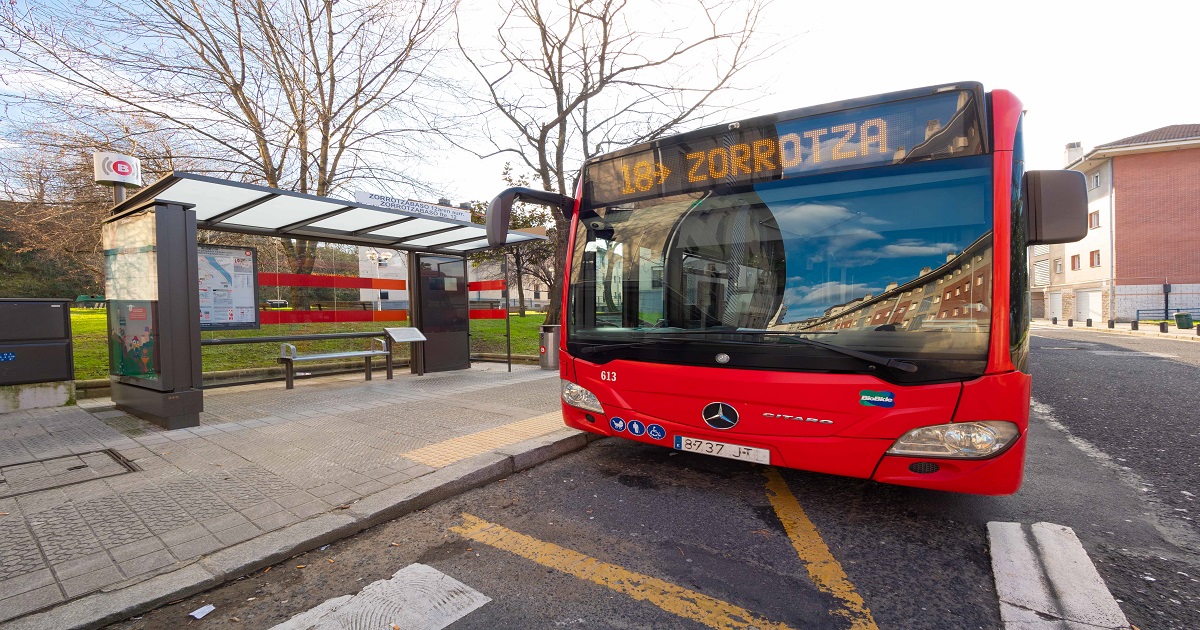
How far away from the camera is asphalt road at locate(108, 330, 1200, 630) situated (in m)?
2.32

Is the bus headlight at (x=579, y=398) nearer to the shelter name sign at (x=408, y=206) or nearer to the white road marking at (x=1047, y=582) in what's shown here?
the white road marking at (x=1047, y=582)

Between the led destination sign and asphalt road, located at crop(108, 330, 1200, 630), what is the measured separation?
7.20 ft

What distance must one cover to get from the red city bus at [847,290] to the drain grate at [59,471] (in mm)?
3880

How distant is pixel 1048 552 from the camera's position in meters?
2.77

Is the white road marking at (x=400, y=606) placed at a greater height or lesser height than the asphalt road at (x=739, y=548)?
greater

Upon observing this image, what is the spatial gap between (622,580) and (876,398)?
168cm

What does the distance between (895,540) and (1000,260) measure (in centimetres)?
165

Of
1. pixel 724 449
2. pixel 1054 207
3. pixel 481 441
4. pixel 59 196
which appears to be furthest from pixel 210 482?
pixel 59 196

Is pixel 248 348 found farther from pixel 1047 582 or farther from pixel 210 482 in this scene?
pixel 1047 582

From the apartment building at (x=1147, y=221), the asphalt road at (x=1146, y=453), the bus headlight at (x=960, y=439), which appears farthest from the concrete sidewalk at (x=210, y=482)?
the apartment building at (x=1147, y=221)

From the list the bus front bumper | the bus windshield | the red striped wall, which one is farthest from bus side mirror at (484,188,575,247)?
the red striped wall

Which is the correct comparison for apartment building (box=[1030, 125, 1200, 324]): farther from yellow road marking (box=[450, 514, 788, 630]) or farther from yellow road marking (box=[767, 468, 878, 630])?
yellow road marking (box=[450, 514, 788, 630])

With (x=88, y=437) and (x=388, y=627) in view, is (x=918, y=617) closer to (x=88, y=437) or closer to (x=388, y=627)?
(x=388, y=627)

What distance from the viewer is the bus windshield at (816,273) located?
2803mm
